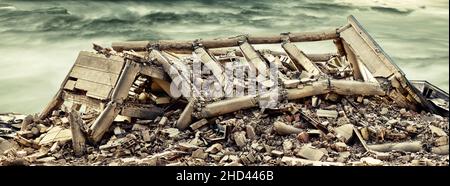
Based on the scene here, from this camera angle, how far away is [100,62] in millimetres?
8711

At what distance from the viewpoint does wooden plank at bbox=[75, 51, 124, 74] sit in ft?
28.1

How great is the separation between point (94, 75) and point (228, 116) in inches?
87.1

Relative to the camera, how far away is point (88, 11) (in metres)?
12.4

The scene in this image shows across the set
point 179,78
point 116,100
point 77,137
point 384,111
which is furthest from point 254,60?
point 77,137

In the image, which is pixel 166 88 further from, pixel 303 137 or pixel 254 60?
pixel 303 137

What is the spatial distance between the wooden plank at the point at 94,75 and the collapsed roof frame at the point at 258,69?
23 millimetres

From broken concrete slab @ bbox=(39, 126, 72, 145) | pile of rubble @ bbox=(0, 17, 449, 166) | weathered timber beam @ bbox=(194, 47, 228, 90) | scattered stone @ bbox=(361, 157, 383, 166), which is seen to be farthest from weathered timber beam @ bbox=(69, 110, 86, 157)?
scattered stone @ bbox=(361, 157, 383, 166)

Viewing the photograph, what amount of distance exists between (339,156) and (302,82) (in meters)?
1.58

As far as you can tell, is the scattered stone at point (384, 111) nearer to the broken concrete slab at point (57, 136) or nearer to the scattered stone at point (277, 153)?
the scattered stone at point (277, 153)

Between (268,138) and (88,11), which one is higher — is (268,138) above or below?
below

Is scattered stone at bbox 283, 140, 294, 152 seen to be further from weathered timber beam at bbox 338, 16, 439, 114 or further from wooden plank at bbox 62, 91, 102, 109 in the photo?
wooden plank at bbox 62, 91, 102, 109

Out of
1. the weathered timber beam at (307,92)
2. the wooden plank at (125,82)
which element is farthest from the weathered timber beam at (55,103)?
the weathered timber beam at (307,92)
